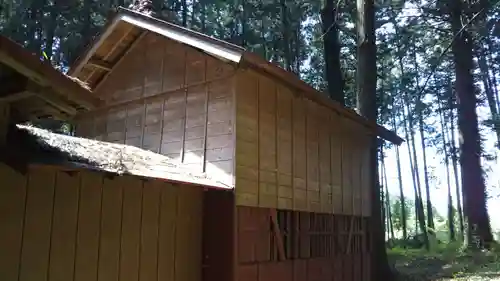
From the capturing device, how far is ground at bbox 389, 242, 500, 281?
35.6 feet

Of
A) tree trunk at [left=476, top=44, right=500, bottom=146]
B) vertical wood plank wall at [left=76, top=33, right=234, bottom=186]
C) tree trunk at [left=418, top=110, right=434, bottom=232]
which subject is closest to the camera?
vertical wood plank wall at [left=76, top=33, right=234, bottom=186]

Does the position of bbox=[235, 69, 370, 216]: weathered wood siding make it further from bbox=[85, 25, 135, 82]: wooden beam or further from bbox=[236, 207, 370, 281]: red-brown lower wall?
bbox=[85, 25, 135, 82]: wooden beam

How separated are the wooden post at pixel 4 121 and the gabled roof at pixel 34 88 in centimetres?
6

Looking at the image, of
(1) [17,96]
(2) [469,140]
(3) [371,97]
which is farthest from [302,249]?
(2) [469,140]

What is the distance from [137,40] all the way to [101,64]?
0.92 m

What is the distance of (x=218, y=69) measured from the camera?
8039 millimetres

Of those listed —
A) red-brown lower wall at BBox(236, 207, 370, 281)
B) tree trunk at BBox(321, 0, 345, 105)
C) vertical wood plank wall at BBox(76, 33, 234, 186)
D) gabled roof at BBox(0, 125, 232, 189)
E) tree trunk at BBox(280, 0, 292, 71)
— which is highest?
tree trunk at BBox(280, 0, 292, 71)

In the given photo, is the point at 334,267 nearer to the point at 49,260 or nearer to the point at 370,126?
the point at 370,126

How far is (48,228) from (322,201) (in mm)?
5697

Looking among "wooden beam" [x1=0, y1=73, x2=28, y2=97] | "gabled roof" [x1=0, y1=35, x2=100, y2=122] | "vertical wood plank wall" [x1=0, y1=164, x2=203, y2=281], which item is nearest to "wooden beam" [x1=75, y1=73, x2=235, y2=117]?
"vertical wood plank wall" [x1=0, y1=164, x2=203, y2=281]

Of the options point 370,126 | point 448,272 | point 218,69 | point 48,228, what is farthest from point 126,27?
point 448,272

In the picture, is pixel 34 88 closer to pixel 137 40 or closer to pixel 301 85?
pixel 301 85

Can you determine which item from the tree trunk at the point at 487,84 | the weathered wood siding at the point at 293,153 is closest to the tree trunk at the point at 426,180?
the tree trunk at the point at 487,84

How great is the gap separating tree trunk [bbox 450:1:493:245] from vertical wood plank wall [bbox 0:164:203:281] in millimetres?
8602
